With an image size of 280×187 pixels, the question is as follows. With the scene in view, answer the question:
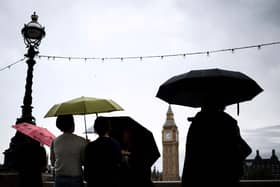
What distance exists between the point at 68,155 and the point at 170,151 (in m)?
101

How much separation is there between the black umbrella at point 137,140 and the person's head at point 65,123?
1.55 ft

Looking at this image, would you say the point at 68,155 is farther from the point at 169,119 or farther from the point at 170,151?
the point at 169,119

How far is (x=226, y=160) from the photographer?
174 inches

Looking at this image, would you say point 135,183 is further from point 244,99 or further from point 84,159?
point 244,99

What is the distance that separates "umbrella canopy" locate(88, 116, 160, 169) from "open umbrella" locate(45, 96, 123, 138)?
313mm

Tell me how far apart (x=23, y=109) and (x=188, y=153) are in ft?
19.7

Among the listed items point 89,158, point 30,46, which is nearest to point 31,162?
point 89,158

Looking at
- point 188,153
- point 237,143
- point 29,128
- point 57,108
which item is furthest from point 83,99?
point 237,143

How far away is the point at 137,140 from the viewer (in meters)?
5.47

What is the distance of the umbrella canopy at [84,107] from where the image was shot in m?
5.60

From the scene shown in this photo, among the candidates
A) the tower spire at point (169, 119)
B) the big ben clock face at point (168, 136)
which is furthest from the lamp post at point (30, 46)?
the tower spire at point (169, 119)

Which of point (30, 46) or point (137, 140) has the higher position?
point (30, 46)

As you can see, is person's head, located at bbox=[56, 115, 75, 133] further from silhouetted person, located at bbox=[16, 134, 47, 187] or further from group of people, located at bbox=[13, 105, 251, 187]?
silhouetted person, located at bbox=[16, 134, 47, 187]

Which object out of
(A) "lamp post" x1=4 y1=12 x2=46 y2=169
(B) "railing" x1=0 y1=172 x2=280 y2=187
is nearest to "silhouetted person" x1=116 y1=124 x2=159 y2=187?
(B) "railing" x1=0 y1=172 x2=280 y2=187
